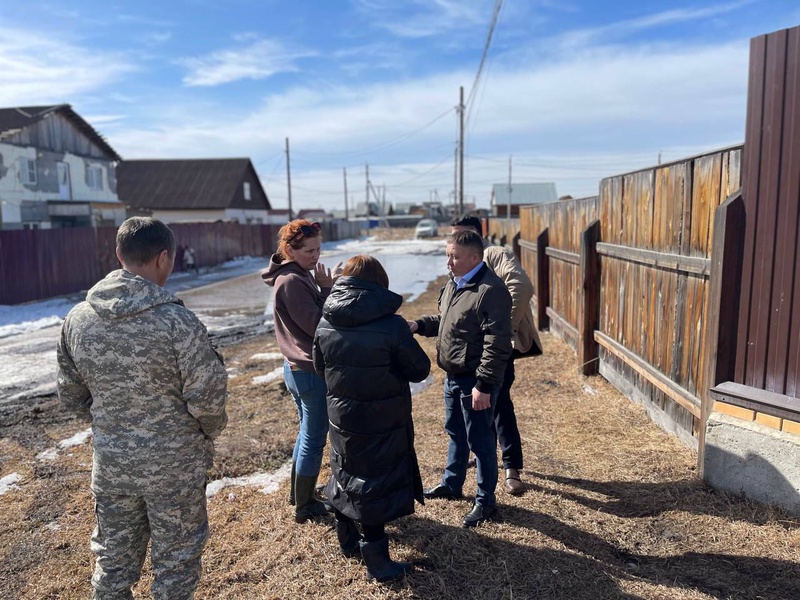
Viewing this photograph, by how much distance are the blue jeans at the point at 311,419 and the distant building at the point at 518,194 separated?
62.8m

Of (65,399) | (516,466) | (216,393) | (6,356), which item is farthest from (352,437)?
(6,356)

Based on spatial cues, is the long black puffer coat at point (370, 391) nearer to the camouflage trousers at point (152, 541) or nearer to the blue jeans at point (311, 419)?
the blue jeans at point (311, 419)

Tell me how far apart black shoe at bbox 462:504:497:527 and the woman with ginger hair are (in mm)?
899

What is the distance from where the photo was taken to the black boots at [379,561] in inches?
112

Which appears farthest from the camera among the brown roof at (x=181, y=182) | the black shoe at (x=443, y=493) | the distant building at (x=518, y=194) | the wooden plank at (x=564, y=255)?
the distant building at (x=518, y=194)

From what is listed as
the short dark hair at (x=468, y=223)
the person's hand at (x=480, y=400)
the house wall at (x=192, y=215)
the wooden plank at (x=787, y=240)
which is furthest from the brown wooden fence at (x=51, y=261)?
the house wall at (x=192, y=215)

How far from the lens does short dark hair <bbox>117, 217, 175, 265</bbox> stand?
7.42 ft

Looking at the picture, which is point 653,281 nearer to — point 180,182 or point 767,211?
point 767,211

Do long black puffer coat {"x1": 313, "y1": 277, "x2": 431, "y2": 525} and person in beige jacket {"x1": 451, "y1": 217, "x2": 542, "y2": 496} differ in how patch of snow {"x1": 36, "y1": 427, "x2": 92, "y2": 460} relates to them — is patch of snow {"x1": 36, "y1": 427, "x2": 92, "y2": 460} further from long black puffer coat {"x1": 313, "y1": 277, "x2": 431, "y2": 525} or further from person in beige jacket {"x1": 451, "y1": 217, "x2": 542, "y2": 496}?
person in beige jacket {"x1": 451, "y1": 217, "x2": 542, "y2": 496}

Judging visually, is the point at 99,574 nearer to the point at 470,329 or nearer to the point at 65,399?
the point at 65,399

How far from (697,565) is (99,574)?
9.09 ft

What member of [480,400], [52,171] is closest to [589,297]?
[480,400]

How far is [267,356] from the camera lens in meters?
8.51

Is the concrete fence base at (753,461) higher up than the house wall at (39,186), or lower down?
lower down
